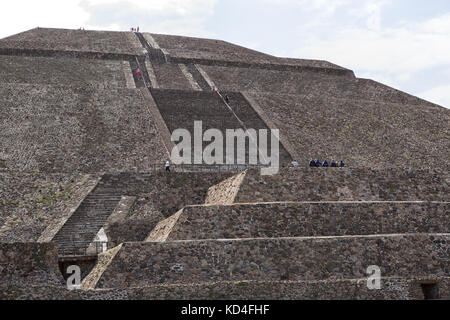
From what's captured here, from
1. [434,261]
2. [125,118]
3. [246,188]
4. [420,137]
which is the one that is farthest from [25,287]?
[420,137]

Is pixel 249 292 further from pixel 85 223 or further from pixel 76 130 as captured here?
pixel 76 130

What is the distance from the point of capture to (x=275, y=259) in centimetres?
1317

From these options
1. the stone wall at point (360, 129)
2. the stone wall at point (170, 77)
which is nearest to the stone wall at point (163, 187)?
the stone wall at point (360, 129)

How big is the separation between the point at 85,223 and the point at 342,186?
6.64m

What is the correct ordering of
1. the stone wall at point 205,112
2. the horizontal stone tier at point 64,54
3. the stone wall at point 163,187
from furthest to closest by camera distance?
the horizontal stone tier at point 64,54
the stone wall at point 205,112
the stone wall at point 163,187

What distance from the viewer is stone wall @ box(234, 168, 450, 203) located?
668 inches

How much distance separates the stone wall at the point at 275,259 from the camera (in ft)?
41.8

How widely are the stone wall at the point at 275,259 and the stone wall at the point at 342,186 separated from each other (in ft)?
10.9

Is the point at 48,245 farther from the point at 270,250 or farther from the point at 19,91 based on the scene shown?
the point at 19,91

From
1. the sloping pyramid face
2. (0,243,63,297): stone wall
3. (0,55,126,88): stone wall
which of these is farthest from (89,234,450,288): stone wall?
(0,55,126,88): stone wall

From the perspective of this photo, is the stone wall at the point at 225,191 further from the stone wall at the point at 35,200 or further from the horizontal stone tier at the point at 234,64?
the horizontal stone tier at the point at 234,64

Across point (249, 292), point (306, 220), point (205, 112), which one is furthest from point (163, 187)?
point (205, 112)

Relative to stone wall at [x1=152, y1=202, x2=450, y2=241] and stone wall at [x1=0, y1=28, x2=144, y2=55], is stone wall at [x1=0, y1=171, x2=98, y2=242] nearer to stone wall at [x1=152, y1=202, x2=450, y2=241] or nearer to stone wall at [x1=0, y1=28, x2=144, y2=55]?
stone wall at [x1=152, y1=202, x2=450, y2=241]
